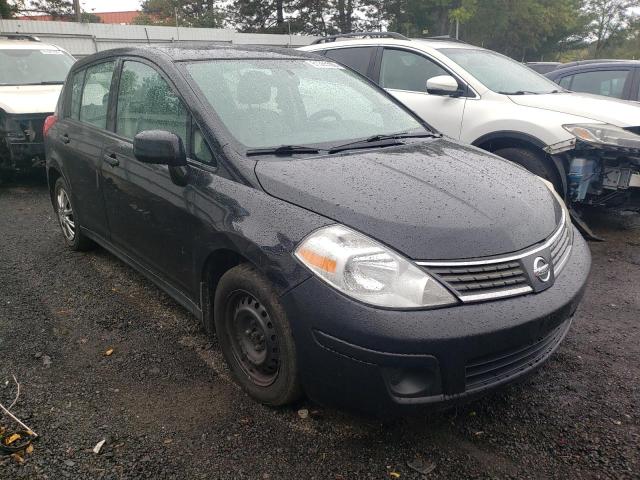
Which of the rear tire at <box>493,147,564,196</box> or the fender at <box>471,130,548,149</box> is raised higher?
the fender at <box>471,130,548,149</box>

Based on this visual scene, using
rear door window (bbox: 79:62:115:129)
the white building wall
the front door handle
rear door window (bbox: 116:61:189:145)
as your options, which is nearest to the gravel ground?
the front door handle

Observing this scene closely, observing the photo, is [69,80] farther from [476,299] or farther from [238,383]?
[476,299]

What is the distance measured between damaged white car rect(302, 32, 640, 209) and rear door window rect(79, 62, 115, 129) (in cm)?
311

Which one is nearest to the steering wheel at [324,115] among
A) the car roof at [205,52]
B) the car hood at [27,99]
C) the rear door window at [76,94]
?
the car roof at [205,52]

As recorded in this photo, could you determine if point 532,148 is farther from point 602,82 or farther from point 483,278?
point 602,82

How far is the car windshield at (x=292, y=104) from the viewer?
294 cm

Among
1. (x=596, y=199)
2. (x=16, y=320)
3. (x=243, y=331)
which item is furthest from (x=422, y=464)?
(x=596, y=199)

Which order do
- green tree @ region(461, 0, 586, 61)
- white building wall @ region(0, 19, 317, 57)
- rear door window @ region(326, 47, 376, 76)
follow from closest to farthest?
rear door window @ region(326, 47, 376, 76), white building wall @ region(0, 19, 317, 57), green tree @ region(461, 0, 586, 61)

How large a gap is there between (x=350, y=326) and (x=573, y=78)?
23.8 ft

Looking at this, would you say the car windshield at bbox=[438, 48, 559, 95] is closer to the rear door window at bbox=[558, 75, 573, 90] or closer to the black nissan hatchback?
the rear door window at bbox=[558, 75, 573, 90]

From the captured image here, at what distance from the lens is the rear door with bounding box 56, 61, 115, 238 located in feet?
12.7

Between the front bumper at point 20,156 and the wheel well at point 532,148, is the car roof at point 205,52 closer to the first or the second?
the wheel well at point 532,148

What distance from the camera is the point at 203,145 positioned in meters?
2.83

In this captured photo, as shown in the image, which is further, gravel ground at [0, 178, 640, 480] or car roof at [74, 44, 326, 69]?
car roof at [74, 44, 326, 69]
